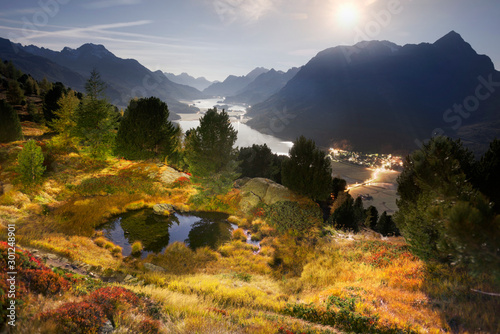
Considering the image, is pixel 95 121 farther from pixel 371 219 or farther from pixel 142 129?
pixel 371 219

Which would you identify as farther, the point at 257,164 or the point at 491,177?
the point at 257,164

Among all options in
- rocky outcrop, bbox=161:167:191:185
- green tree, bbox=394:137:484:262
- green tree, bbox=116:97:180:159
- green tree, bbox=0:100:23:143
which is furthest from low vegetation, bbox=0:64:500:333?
green tree, bbox=0:100:23:143

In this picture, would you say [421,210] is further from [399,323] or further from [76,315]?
[76,315]

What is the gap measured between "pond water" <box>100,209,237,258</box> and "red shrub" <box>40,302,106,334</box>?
35.9 feet

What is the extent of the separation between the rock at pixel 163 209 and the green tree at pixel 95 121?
15.6m

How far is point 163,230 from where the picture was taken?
2081 centimetres

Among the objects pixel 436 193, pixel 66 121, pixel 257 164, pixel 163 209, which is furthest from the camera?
pixel 257 164

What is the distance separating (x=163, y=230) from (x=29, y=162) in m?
15.0

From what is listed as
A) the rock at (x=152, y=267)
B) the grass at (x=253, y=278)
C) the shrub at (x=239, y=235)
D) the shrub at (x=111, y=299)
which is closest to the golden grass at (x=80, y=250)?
the grass at (x=253, y=278)

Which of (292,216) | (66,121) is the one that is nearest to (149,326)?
(292,216)

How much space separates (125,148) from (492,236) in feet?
125

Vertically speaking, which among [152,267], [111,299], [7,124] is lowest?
[152,267]

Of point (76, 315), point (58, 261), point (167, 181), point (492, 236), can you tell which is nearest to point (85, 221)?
point (58, 261)

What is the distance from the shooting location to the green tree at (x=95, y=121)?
31.4 meters
